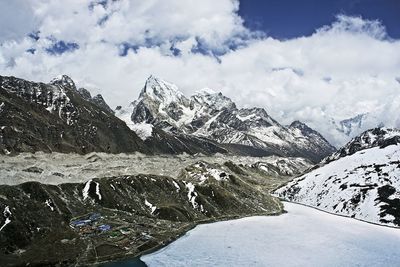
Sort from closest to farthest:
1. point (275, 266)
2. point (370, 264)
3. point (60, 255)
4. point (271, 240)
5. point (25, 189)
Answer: point (60, 255)
point (275, 266)
point (370, 264)
point (25, 189)
point (271, 240)

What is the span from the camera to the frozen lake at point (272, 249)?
14388 centimetres

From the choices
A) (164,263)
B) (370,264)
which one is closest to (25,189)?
(164,263)

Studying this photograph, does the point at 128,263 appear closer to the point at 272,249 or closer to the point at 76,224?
the point at 76,224

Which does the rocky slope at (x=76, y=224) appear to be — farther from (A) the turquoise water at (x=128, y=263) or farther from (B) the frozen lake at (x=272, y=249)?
(B) the frozen lake at (x=272, y=249)

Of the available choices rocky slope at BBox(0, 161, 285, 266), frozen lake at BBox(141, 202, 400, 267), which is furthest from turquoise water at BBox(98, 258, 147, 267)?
rocky slope at BBox(0, 161, 285, 266)

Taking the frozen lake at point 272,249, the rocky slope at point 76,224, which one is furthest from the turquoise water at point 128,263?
the rocky slope at point 76,224

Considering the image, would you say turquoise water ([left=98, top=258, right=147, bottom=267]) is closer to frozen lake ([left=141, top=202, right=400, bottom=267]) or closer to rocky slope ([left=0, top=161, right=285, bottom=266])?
frozen lake ([left=141, top=202, right=400, bottom=267])

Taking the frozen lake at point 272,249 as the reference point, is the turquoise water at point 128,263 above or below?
below

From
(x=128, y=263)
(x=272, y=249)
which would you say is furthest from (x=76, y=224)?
(x=272, y=249)

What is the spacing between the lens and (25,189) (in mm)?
162250

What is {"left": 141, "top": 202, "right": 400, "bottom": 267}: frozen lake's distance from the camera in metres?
144

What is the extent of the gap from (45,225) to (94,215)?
25.2 m

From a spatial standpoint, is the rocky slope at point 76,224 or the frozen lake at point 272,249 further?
the frozen lake at point 272,249

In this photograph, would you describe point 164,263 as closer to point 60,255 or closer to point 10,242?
point 60,255
